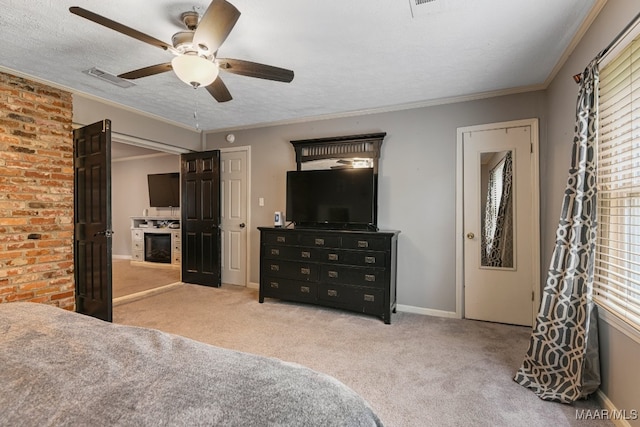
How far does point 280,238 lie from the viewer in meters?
3.64

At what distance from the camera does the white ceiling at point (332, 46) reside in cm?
185

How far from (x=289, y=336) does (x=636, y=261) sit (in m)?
2.49

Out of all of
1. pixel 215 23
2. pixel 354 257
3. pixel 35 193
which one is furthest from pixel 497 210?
pixel 35 193

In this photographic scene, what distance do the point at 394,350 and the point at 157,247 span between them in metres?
5.68

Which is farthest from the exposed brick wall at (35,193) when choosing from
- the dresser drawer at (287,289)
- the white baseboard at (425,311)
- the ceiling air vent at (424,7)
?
the white baseboard at (425,311)

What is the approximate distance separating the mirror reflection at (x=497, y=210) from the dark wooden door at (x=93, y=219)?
12.8 ft

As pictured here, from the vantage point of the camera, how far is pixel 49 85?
116 inches

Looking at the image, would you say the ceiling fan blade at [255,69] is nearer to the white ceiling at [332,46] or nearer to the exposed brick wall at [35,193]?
the white ceiling at [332,46]

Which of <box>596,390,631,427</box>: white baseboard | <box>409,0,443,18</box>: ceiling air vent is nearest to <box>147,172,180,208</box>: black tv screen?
<box>409,0,443,18</box>: ceiling air vent

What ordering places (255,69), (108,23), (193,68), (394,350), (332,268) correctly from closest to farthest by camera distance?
(108,23)
(193,68)
(255,69)
(394,350)
(332,268)

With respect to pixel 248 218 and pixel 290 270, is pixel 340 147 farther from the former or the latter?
pixel 248 218

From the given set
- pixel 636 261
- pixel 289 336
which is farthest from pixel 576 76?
pixel 289 336

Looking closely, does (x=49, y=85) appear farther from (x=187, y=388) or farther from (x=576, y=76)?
(x=576, y=76)
